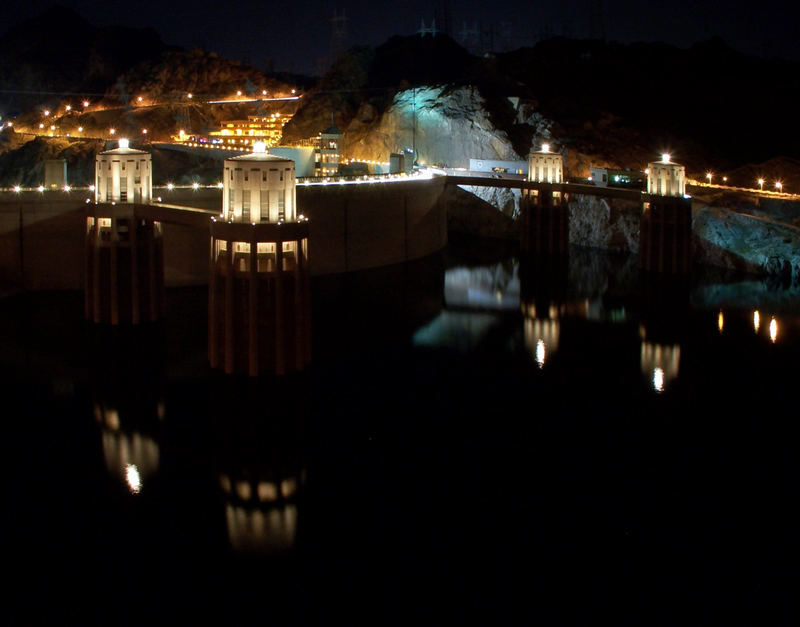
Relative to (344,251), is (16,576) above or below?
below

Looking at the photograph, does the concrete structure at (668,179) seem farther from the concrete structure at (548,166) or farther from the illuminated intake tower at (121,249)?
the illuminated intake tower at (121,249)

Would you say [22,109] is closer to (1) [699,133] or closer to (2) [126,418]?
(1) [699,133]

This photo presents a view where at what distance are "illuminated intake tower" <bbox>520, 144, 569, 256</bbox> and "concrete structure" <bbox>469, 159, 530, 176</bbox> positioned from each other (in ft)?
16.6

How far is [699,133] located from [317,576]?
62.3 meters

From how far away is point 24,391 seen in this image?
28.4 m

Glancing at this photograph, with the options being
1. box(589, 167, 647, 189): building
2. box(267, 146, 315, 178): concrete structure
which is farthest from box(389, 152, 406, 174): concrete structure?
box(589, 167, 647, 189): building

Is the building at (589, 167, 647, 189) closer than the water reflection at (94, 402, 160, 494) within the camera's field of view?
No

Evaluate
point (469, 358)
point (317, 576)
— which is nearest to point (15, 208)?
point (469, 358)

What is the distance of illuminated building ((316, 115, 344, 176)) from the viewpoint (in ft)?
203

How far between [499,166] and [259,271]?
38.4m

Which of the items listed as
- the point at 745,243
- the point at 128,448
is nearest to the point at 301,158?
the point at 745,243

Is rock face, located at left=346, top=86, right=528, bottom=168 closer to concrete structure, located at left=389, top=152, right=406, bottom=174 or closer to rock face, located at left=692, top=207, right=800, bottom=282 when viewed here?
concrete structure, located at left=389, top=152, right=406, bottom=174

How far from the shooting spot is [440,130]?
6656 centimetres

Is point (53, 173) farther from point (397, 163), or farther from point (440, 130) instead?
point (440, 130)
